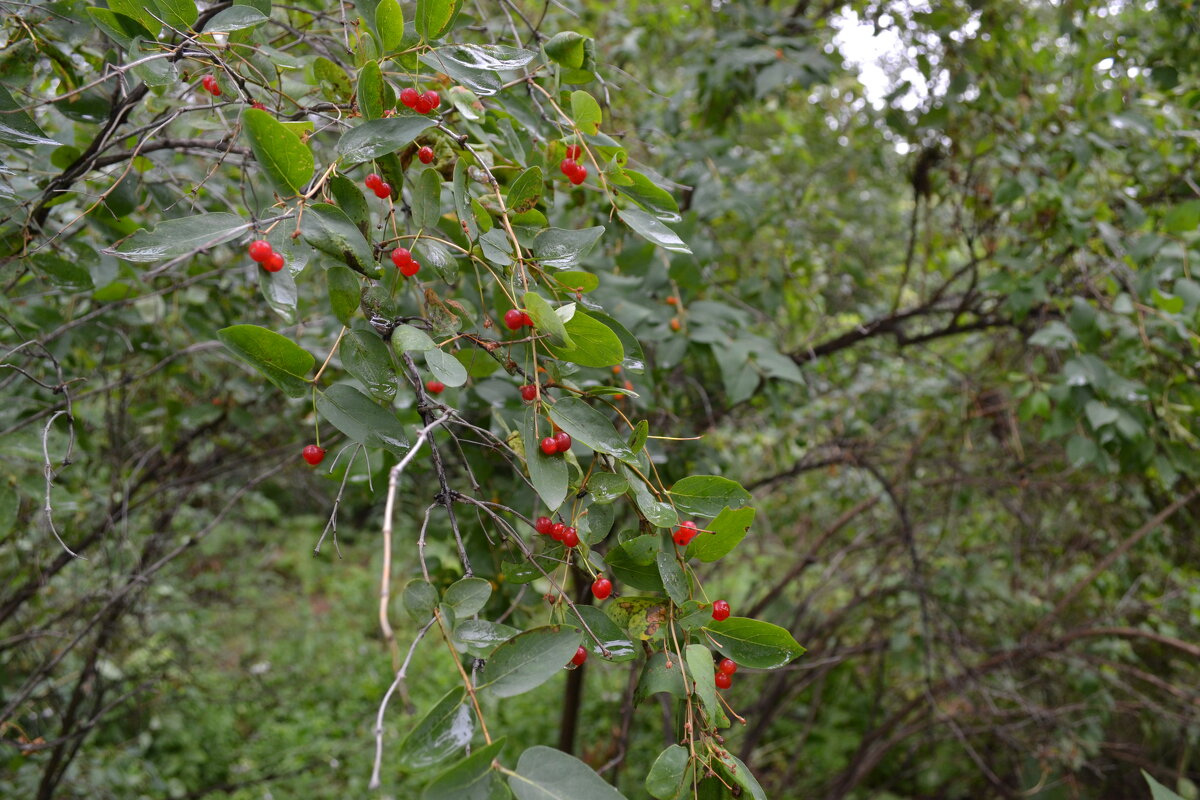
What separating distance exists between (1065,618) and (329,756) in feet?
11.5

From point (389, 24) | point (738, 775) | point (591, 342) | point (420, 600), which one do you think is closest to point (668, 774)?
point (738, 775)

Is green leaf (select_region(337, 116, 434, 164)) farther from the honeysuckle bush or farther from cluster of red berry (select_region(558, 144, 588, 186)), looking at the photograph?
cluster of red berry (select_region(558, 144, 588, 186))

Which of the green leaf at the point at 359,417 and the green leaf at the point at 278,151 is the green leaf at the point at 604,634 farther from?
the green leaf at the point at 278,151

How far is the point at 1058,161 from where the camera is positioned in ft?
6.98

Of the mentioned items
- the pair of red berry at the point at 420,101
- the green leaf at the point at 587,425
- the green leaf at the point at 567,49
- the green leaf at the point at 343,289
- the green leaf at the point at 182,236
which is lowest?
the green leaf at the point at 587,425

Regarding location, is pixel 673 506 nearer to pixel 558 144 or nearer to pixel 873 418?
pixel 558 144

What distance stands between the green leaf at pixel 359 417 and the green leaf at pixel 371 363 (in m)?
0.02

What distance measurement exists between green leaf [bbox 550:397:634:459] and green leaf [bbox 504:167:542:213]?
247mm

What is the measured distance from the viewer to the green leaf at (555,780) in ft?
2.10

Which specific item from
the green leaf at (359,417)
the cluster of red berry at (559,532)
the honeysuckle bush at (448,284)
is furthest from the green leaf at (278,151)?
the cluster of red berry at (559,532)

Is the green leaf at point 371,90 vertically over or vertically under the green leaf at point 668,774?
over

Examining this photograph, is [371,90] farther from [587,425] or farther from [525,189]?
[587,425]

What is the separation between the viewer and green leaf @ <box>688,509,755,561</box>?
0.83m

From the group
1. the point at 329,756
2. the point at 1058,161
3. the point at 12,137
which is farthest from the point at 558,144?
the point at 329,756
